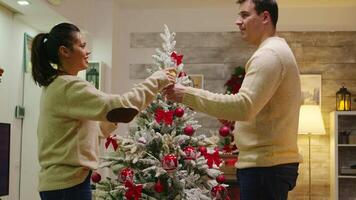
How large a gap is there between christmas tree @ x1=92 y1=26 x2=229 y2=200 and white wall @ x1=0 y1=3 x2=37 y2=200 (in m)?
0.95

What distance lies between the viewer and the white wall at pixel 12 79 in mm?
3869

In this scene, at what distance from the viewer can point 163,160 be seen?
10.8 feet

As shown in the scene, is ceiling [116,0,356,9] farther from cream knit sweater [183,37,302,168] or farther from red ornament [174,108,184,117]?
cream knit sweater [183,37,302,168]

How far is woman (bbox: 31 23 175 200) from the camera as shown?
1583mm

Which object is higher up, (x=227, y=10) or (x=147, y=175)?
(x=227, y=10)

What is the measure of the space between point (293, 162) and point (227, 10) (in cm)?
421

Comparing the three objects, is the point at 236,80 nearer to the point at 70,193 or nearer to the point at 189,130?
the point at 189,130

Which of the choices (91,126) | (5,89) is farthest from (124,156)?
(91,126)

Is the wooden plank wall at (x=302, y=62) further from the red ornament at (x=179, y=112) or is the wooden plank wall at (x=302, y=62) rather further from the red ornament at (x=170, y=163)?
the red ornament at (x=170, y=163)

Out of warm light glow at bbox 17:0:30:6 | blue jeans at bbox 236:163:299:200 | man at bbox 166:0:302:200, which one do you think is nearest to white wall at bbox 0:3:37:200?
warm light glow at bbox 17:0:30:6

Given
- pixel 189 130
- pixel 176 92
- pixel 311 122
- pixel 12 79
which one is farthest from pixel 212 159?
pixel 311 122

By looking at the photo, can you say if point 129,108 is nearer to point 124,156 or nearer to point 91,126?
point 91,126

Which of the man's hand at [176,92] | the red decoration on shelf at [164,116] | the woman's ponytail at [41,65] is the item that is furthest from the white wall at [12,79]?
the man's hand at [176,92]

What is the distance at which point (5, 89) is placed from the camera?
393 cm
